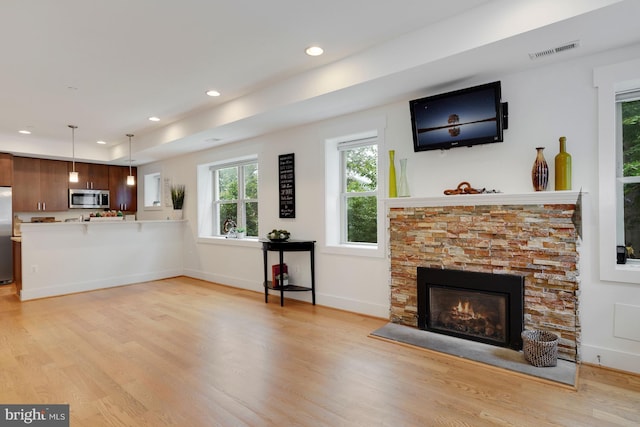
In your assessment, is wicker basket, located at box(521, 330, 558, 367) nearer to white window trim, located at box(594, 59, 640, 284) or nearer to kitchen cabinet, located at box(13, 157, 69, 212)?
white window trim, located at box(594, 59, 640, 284)

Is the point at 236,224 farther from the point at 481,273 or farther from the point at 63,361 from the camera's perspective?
the point at 481,273

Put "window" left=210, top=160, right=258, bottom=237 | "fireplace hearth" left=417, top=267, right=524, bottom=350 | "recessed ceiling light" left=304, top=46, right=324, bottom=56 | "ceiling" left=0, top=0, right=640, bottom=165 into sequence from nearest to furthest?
"ceiling" left=0, top=0, right=640, bottom=165, "fireplace hearth" left=417, top=267, right=524, bottom=350, "recessed ceiling light" left=304, top=46, right=324, bottom=56, "window" left=210, top=160, right=258, bottom=237

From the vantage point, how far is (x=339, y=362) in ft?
9.09

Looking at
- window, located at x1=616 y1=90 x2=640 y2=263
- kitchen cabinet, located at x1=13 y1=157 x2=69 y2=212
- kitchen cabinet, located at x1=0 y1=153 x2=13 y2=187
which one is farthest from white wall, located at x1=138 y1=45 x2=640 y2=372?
kitchen cabinet, located at x1=0 y1=153 x2=13 y2=187

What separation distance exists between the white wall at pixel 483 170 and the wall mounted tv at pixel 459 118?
0.50 ft

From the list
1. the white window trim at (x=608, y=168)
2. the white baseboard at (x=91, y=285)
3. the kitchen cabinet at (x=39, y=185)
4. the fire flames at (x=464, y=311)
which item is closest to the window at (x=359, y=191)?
the fire flames at (x=464, y=311)

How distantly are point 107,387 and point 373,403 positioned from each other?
185cm

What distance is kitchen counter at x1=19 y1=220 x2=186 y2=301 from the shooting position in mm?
5047

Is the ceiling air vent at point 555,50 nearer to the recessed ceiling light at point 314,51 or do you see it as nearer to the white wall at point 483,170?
the white wall at point 483,170

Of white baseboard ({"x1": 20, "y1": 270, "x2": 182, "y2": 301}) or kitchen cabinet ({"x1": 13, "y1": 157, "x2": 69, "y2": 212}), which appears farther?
kitchen cabinet ({"x1": 13, "y1": 157, "x2": 69, "y2": 212})

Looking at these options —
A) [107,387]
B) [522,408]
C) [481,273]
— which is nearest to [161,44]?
[107,387]

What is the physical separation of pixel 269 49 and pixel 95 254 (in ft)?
15.5

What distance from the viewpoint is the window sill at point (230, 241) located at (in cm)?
534

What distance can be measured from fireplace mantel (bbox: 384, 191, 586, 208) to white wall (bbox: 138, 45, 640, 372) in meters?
0.17
